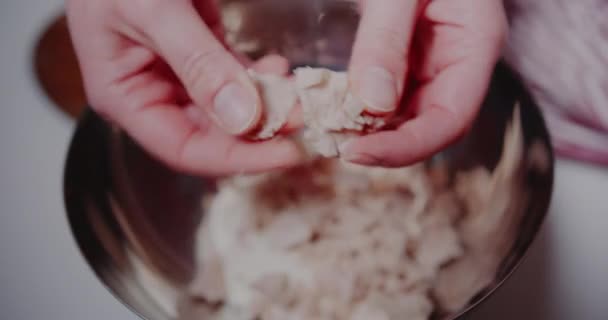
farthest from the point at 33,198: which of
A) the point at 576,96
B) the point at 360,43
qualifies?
the point at 576,96

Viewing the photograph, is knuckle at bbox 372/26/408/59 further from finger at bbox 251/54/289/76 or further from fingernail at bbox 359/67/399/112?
finger at bbox 251/54/289/76

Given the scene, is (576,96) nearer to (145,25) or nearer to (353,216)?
(353,216)

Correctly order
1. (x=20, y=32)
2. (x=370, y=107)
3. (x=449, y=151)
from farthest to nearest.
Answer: (x=20, y=32) → (x=449, y=151) → (x=370, y=107)

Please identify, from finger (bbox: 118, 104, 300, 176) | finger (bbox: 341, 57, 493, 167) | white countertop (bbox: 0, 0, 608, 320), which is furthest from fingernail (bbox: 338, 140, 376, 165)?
white countertop (bbox: 0, 0, 608, 320)

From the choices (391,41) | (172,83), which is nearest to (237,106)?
(391,41)

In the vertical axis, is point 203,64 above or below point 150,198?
above

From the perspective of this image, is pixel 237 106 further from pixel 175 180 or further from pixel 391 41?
pixel 175 180

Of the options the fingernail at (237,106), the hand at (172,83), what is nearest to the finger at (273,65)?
the hand at (172,83)

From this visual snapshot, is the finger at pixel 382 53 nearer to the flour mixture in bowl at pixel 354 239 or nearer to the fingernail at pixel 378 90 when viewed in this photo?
the fingernail at pixel 378 90
